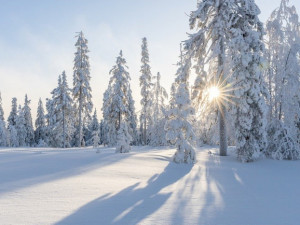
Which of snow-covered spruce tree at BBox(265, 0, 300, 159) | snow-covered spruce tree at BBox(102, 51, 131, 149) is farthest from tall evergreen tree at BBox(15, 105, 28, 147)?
snow-covered spruce tree at BBox(265, 0, 300, 159)

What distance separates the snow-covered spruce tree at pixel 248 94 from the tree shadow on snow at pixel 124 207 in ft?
24.7

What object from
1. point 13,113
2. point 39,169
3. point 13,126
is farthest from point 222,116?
point 13,113

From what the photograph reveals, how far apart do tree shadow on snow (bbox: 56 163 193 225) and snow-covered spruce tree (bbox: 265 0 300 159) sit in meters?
13.1

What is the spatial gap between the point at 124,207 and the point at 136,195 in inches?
40.4

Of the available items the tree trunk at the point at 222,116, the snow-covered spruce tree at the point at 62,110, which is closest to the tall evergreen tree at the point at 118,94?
the snow-covered spruce tree at the point at 62,110

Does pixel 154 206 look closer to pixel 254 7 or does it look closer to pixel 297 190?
pixel 297 190

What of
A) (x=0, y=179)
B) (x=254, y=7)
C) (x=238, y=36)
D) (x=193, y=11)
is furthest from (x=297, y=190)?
(x=193, y=11)

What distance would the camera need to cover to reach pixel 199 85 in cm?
1617

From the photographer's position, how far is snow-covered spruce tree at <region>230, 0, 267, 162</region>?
13367mm

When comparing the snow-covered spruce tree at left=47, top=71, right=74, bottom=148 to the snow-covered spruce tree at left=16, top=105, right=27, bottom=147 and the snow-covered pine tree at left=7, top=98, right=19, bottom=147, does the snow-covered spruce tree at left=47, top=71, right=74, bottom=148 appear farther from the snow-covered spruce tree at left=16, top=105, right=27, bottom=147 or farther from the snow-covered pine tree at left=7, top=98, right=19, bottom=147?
the snow-covered spruce tree at left=16, top=105, right=27, bottom=147

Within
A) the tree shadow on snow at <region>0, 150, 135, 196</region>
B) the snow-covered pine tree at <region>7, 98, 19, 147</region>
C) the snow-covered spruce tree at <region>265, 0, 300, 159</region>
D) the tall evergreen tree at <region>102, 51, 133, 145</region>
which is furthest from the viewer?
the snow-covered pine tree at <region>7, 98, 19, 147</region>

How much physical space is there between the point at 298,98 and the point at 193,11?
926 centimetres

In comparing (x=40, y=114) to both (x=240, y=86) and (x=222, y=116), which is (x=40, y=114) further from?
(x=240, y=86)

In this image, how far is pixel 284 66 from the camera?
17125mm
